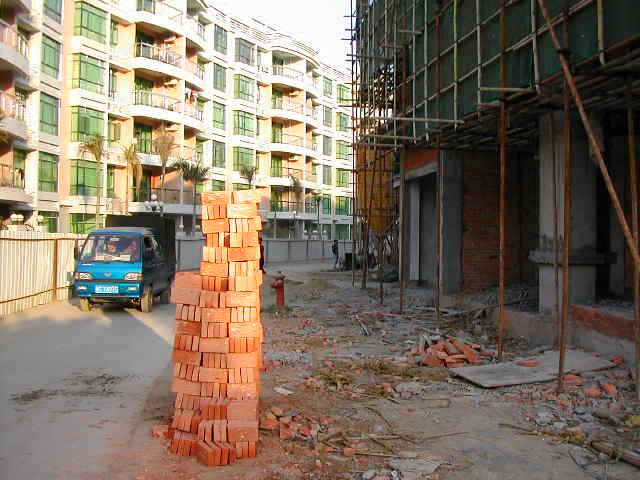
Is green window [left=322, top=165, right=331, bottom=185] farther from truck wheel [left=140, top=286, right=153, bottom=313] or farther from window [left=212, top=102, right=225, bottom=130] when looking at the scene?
truck wheel [left=140, top=286, right=153, bottom=313]

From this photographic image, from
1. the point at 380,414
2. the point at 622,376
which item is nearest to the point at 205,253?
the point at 380,414

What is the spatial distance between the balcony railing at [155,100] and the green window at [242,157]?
363 inches

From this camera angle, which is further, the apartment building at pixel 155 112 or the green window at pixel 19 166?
the apartment building at pixel 155 112

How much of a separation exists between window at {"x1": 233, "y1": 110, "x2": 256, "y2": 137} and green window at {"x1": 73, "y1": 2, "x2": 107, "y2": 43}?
47.5ft

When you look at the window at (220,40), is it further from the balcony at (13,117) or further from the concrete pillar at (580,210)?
the concrete pillar at (580,210)

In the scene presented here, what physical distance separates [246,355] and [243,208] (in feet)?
4.78

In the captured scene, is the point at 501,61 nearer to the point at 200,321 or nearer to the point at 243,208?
the point at 243,208

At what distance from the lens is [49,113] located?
29.7m

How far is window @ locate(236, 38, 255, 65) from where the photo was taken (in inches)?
1837

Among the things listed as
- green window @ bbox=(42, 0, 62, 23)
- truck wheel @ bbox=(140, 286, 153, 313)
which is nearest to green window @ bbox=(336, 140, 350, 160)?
green window @ bbox=(42, 0, 62, 23)

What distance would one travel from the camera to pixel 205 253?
17.9 feet

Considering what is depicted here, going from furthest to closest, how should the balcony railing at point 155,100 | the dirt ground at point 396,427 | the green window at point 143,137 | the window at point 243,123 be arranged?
the window at point 243,123 → the green window at point 143,137 → the balcony railing at point 155,100 → the dirt ground at point 396,427

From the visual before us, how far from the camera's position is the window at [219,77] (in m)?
43.8

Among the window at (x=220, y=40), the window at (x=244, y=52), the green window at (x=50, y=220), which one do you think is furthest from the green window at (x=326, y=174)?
the green window at (x=50, y=220)
